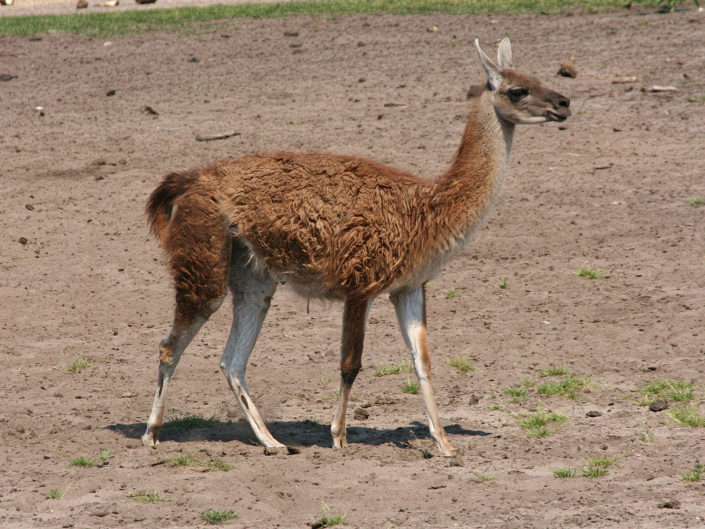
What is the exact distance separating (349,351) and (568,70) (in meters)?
9.48

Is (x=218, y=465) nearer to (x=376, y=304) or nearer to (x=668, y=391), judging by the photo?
(x=668, y=391)

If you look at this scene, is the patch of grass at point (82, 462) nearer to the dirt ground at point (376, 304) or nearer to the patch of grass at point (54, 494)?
the dirt ground at point (376, 304)

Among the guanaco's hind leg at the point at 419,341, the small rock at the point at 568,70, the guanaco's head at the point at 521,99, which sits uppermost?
the guanaco's head at the point at 521,99

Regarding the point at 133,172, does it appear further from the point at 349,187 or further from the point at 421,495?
the point at 421,495

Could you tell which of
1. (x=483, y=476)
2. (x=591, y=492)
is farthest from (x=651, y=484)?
(x=483, y=476)

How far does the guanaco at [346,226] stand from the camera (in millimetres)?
Answer: 6672

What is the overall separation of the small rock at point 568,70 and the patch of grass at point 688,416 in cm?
881

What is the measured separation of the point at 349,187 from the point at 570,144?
21.9ft

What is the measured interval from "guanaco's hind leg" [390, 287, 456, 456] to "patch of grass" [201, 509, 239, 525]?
1623 millimetres

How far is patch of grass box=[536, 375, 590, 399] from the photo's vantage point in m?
7.59

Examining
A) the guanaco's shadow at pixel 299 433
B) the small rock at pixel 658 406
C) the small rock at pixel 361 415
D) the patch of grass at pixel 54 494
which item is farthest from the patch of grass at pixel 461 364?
the patch of grass at pixel 54 494

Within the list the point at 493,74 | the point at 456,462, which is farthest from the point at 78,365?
the point at 493,74

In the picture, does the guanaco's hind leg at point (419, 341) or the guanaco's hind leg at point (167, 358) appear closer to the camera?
the guanaco's hind leg at point (419, 341)

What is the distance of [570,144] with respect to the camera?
41.9 feet
